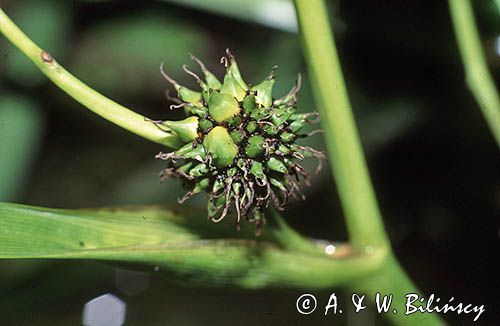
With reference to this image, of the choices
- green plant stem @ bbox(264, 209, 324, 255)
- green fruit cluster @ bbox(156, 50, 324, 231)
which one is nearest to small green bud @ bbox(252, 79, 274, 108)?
green fruit cluster @ bbox(156, 50, 324, 231)

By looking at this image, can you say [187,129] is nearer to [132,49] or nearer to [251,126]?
[251,126]

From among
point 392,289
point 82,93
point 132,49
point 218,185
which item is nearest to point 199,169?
point 218,185

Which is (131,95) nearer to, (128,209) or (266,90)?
(128,209)

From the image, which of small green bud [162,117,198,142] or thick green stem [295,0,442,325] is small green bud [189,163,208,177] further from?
thick green stem [295,0,442,325]

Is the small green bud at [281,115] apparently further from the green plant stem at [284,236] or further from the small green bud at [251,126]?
the green plant stem at [284,236]

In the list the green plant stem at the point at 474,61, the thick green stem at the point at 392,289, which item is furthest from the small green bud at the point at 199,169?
the green plant stem at the point at 474,61

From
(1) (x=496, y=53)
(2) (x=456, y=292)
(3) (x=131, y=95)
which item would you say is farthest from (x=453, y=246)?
(3) (x=131, y=95)
